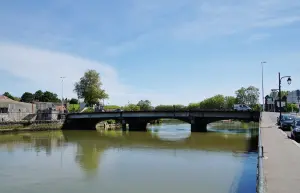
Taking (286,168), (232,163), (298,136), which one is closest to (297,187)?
(286,168)

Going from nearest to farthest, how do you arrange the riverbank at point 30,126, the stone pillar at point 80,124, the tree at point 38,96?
the riverbank at point 30,126 < the stone pillar at point 80,124 < the tree at point 38,96

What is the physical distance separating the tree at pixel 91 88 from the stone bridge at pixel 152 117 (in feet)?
69.5

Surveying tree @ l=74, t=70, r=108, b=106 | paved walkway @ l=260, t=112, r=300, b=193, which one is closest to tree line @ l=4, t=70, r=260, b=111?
tree @ l=74, t=70, r=108, b=106

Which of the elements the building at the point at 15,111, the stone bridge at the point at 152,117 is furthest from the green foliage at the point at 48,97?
the stone bridge at the point at 152,117

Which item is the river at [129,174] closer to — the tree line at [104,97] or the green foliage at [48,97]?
the tree line at [104,97]

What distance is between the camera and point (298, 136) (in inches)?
1172

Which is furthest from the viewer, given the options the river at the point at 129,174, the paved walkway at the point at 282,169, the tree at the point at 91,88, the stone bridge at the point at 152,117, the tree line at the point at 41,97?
the tree line at the point at 41,97

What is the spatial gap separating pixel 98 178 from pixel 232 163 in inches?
471

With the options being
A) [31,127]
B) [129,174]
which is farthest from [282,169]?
[31,127]

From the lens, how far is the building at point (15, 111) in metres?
85.9

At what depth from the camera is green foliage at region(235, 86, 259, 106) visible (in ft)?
535

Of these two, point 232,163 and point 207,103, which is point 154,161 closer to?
point 232,163

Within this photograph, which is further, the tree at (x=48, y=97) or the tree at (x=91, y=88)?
the tree at (x=48, y=97)

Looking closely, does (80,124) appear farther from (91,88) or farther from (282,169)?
(282,169)
